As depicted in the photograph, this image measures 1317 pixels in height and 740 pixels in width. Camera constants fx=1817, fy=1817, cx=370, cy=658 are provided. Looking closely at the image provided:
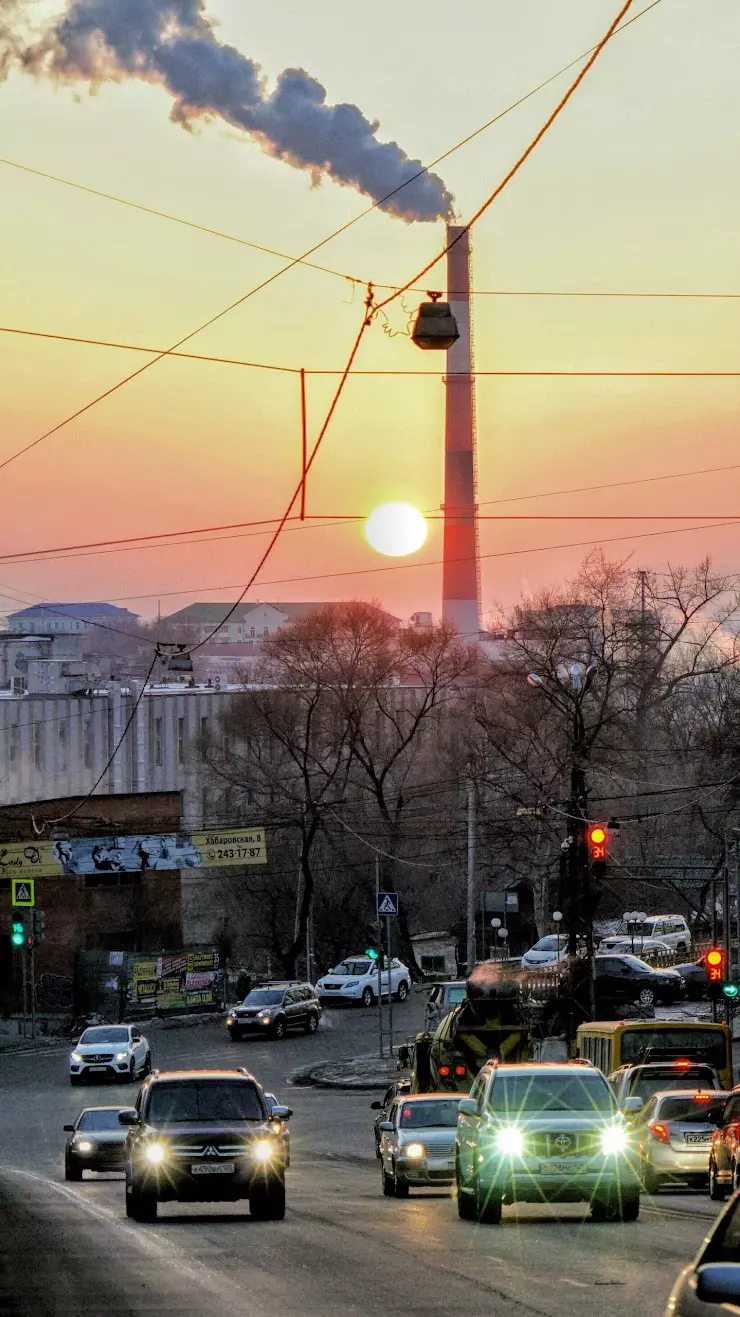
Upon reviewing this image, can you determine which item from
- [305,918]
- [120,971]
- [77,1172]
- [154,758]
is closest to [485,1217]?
[77,1172]

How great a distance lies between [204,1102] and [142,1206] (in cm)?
119

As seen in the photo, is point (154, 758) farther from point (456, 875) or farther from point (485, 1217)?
point (485, 1217)

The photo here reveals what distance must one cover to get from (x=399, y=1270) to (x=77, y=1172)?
1619 cm

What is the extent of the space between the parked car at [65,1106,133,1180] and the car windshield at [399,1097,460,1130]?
239 inches

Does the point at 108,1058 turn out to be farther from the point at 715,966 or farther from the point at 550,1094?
the point at 550,1094

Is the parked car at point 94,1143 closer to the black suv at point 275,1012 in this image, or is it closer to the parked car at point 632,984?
the black suv at point 275,1012

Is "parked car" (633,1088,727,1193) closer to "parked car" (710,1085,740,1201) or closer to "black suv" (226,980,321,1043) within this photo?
"parked car" (710,1085,740,1201)

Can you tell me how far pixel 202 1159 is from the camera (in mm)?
18016

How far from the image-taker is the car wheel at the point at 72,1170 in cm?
2839

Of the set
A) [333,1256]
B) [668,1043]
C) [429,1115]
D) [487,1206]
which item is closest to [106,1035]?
[668,1043]

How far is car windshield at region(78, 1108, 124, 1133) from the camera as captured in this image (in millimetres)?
28672

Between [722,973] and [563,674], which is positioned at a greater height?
[563,674]

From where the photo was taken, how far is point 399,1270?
44.2ft

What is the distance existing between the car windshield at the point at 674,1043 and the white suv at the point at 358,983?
3129 cm
